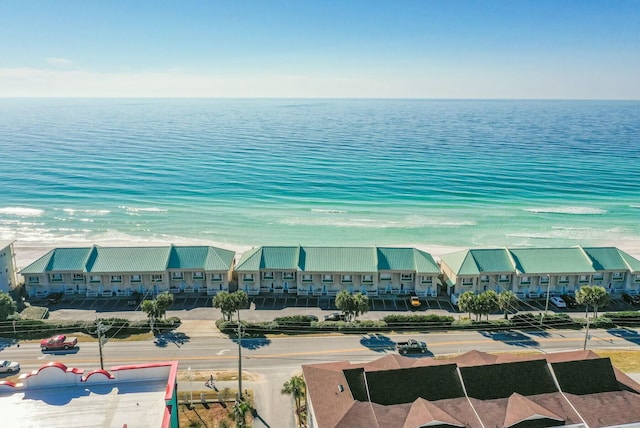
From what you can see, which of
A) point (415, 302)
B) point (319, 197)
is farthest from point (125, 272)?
point (319, 197)

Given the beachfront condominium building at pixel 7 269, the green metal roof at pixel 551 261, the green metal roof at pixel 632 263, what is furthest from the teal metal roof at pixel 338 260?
the beachfront condominium building at pixel 7 269

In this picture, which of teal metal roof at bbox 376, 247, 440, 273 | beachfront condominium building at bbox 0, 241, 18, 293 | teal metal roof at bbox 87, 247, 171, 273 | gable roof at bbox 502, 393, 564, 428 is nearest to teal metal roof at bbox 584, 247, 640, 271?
teal metal roof at bbox 376, 247, 440, 273

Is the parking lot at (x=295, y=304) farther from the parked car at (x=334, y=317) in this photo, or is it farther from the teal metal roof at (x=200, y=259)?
the teal metal roof at (x=200, y=259)

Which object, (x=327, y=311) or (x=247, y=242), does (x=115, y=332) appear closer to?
(x=327, y=311)

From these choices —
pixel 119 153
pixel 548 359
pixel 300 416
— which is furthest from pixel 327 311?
pixel 119 153

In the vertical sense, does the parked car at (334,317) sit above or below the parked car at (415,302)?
below

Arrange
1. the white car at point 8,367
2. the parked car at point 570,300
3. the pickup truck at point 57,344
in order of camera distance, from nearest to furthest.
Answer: the white car at point 8,367 → the pickup truck at point 57,344 → the parked car at point 570,300

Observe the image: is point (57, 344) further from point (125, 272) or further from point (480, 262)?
point (480, 262)
